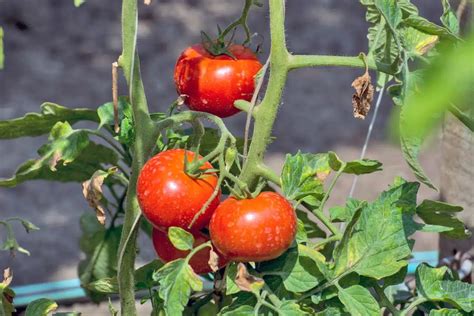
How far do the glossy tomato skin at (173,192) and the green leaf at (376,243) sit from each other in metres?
0.15

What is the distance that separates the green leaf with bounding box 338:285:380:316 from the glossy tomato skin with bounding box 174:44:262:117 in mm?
247

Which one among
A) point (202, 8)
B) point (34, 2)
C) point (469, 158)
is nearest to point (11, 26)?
point (34, 2)

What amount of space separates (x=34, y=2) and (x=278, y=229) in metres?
2.93

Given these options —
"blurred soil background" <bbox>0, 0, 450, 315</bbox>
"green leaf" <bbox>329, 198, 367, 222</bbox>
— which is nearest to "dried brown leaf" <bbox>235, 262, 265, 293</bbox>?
"green leaf" <bbox>329, 198, 367, 222</bbox>

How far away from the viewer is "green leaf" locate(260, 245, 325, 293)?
863 millimetres

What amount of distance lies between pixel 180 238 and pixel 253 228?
0.09 meters

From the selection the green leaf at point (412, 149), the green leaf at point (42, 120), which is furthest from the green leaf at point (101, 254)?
the green leaf at point (412, 149)

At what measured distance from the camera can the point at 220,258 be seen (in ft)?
2.86

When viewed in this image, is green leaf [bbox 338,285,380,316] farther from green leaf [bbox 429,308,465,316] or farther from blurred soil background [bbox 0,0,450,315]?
blurred soil background [bbox 0,0,450,315]

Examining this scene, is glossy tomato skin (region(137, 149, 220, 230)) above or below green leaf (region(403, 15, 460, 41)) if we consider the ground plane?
below

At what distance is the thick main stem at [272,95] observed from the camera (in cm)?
83

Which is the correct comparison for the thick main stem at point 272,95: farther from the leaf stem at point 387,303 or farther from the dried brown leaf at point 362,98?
the leaf stem at point 387,303

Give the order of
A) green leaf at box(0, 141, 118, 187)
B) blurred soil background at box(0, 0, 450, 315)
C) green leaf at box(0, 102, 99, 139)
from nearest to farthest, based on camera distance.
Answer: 1. green leaf at box(0, 102, 99, 139)
2. green leaf at box(0, 141, 118, 187)
3. blurred soil background at box(0, 0, 450, 315)

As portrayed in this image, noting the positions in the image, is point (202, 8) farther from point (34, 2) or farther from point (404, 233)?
point (404, 233)
